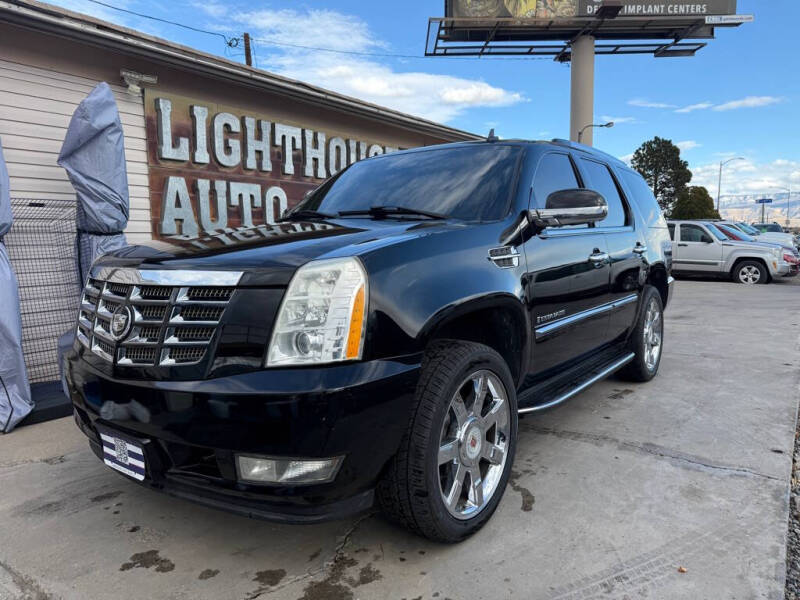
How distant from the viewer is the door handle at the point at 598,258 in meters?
3.44

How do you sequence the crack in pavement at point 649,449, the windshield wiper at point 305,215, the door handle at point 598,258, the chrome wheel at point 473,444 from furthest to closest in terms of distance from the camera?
the door handle at point 598,258, the windshield wiper at point 305,215, the crack in pavement at point 649,449, the chrome wheel at point 473,444

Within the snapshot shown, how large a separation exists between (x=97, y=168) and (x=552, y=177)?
3930mm

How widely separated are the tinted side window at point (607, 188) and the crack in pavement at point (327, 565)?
2513 millimetres

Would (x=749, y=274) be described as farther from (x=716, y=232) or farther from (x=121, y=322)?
(x=121, y=322)

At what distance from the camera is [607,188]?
4.12m

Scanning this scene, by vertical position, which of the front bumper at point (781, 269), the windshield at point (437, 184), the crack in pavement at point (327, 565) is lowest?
the crack in pavement at point (327, 565)

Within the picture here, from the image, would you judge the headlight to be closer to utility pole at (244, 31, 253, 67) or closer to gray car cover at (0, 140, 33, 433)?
gray car cover at (0, 140, 33, 433)

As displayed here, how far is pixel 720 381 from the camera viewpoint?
480cm

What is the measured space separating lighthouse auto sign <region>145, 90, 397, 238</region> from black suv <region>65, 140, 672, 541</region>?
3414 mm

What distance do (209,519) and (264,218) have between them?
527 cm

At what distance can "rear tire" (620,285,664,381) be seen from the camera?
4.47 m

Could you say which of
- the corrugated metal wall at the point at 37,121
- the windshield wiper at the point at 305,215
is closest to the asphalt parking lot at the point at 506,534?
the windshield wiper at the point at 305,215

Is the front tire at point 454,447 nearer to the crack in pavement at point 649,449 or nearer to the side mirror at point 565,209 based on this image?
the side mirror at point 565,209

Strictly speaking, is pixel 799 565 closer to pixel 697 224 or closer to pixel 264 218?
pixel 264 218
